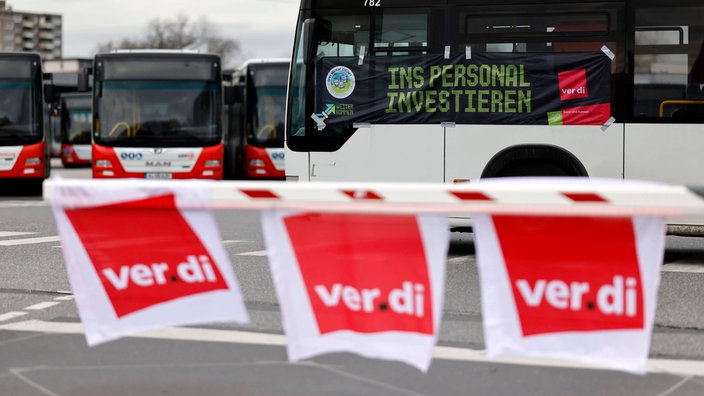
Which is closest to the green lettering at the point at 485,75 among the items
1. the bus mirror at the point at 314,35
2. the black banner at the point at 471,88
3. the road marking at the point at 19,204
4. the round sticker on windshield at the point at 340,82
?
the black banner at the point at 471,88

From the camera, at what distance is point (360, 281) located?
16.0 feet

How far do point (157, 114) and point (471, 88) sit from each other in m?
12.5

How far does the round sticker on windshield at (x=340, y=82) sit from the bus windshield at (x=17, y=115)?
13427 mm

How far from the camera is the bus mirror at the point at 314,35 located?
12.6 m

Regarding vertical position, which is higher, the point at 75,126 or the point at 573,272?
the point at 75,126

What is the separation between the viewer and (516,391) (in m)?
5.57

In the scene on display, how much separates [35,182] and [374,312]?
999 inches

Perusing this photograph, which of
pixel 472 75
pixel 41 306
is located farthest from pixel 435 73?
pixel 41 306

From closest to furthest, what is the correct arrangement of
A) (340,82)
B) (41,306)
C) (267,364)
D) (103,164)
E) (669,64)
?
(267,364)
(41,306)
(669,64)
(340,82)
(103,164)

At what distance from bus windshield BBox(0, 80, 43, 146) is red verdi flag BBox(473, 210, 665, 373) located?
2089 centimetres

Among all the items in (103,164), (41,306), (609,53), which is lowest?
(41,306)

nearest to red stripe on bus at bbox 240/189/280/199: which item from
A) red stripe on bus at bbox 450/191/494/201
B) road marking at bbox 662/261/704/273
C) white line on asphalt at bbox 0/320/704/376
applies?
red stripe on bus at bbox 450/191/494/201

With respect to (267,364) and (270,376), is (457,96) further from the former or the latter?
(270,376)

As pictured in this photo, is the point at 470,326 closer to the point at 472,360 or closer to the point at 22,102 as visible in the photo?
the point at 472,360
